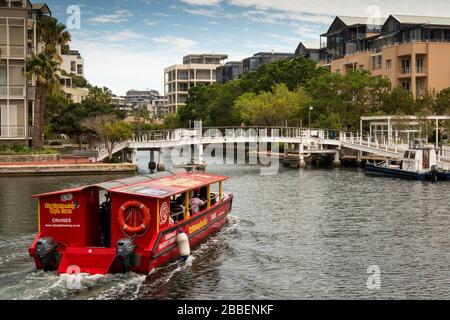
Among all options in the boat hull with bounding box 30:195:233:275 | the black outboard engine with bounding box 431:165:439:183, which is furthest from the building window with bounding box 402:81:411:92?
the boat hull with bounding box 30:195:233:275

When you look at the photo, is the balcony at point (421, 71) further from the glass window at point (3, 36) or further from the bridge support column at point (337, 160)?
the glass window at point (3, 36)

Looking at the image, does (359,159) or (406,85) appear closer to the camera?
(359,159)

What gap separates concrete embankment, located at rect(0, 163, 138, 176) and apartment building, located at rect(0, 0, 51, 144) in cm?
1064

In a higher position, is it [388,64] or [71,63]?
[71,63]

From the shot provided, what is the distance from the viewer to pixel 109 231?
993 inches

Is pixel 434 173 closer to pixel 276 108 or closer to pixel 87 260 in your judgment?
pixel 276 108

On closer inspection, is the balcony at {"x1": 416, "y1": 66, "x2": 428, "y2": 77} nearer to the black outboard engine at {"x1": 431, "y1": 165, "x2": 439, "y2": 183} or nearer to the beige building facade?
the black outboard engine at {"x1": 431, "y1": 165, "x2": 439, "y2": 183}

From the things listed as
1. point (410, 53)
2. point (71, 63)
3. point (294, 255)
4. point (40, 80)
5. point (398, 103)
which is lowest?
point (294, 255)

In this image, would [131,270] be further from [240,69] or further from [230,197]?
[240,69]

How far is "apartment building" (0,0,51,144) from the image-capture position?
70.8 meters

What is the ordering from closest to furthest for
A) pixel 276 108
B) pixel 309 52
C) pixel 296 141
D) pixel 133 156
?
pixel 133 156
pixel 296 141
pixel 276 108
pixel 309 52

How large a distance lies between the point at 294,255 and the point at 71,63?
13788 cm

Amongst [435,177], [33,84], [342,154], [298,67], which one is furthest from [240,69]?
[435,177]

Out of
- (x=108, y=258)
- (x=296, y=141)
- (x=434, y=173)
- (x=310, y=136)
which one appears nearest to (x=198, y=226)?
(x=108, y=258)
